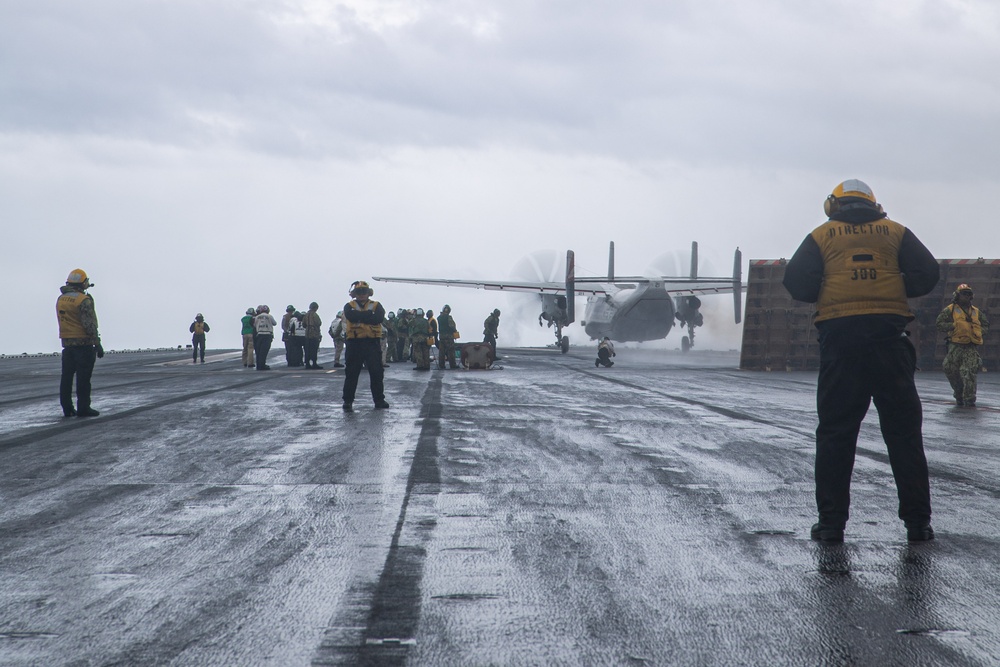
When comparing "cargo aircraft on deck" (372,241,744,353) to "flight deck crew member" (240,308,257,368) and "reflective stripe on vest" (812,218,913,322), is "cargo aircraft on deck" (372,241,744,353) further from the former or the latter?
"reflective stripe on vest" (812,218,913,322)

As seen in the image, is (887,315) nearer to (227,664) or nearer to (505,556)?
(505,556)

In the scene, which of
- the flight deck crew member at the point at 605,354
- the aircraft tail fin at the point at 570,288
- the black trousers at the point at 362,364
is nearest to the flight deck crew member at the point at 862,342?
the black trousers at the point at 362,364

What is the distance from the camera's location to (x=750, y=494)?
6.33 m

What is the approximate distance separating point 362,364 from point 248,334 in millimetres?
15580

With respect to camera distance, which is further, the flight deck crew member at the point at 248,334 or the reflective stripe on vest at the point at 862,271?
the flight deck crew member at the point at 248,334

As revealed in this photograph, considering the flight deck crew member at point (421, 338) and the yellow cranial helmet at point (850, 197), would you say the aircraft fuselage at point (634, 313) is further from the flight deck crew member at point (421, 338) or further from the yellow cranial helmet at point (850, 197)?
the yellow cranial helmet at point (850, 197)

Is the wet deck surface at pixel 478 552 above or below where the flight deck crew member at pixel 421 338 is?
below

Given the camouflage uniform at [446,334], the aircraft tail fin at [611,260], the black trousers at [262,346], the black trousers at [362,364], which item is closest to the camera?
the black trousers at [362,364]

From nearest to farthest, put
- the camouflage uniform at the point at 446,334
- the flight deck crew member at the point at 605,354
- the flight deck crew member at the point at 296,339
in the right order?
the camouflage uniform at the point at 446,334, the flight deck crew member at the point at 296,339, the flight deck crew member at the point at 605,354

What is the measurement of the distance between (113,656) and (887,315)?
4.20 meters

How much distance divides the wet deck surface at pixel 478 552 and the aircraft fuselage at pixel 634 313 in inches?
1184

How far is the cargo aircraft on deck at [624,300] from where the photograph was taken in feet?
131

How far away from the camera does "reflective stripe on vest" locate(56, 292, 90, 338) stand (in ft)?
40.1

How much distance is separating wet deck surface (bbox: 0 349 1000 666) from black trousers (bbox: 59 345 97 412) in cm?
206
